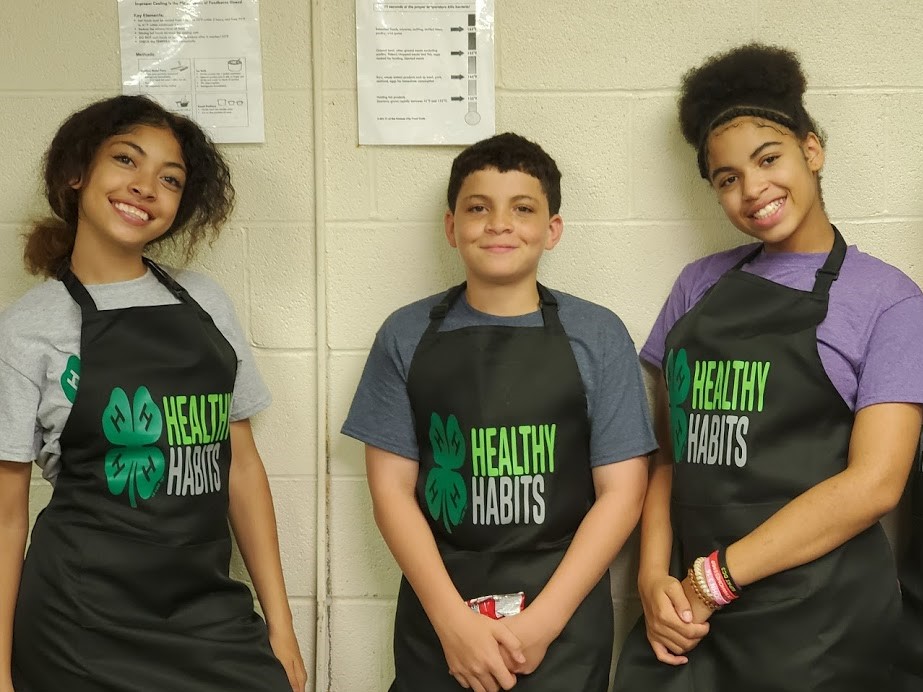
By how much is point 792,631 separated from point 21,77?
1.64 metres

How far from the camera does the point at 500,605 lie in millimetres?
1286

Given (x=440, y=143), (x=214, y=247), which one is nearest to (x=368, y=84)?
(x=440, y=143)

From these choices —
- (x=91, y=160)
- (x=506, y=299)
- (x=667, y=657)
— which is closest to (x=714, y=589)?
(x=667, y=657)

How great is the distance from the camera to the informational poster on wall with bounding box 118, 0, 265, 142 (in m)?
1.50

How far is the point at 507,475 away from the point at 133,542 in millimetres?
592

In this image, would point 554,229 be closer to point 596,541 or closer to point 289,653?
point 596,541

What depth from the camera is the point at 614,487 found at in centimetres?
133

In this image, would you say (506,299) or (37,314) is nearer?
(37,314)

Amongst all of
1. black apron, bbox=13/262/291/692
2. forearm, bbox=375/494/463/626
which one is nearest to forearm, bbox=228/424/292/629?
black apron, bbox=13/262/291/692

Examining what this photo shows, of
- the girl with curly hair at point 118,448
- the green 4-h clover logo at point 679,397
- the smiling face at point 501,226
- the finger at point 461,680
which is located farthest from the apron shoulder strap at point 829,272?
the girl with curly hair at point 118,448

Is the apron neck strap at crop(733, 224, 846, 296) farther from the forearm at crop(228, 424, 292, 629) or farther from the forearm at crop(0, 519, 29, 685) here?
the forearm at crop(0, 519, 29, 685)

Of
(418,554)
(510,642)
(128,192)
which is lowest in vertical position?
(510,642)

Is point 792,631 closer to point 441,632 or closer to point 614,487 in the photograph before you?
point 614,487

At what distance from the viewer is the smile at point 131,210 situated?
4.26ft
